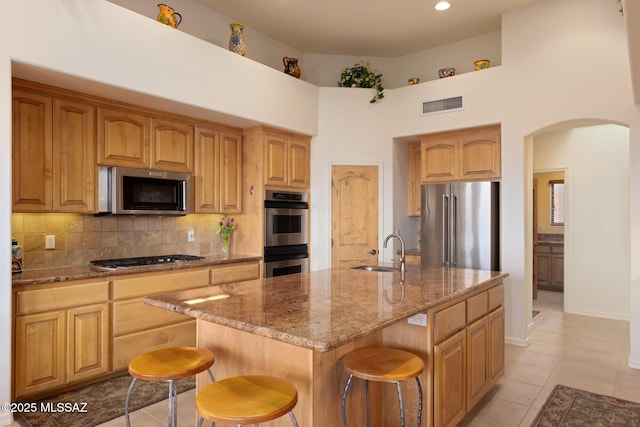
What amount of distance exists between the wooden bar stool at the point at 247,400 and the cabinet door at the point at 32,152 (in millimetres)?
2313

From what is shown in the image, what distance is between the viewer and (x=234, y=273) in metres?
4.10

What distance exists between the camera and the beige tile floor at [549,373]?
269 cm

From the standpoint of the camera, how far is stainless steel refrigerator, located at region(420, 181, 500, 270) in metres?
4.38

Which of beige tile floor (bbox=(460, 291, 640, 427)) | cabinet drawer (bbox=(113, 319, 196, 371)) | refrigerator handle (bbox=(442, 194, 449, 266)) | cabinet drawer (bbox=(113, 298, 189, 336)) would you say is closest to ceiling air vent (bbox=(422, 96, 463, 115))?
refrigerator handle (bbox=(442, 194, 449, 266))

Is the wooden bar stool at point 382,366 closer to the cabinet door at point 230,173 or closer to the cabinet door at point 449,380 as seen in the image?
the cabinet door at point 449,380

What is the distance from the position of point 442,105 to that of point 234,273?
118 inches

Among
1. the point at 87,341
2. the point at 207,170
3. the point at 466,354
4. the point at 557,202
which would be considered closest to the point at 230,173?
the point at 207,170

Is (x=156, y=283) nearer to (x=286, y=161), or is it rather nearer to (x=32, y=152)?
(x=32, y=152)

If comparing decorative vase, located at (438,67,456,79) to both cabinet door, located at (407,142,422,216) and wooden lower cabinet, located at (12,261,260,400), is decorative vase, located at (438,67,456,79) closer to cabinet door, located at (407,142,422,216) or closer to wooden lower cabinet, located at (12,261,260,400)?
cabinet door, located at (407,142,422,216)

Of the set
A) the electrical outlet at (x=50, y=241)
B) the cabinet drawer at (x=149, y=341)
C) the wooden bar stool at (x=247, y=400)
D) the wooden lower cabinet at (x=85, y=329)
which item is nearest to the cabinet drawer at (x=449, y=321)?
the wooden bar stool at (x=247, y=400)

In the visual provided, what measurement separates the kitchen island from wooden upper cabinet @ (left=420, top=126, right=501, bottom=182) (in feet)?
6.21

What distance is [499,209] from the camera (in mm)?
4355

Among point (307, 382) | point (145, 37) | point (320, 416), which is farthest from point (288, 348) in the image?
point (145, 37)

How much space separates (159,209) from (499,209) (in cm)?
347
